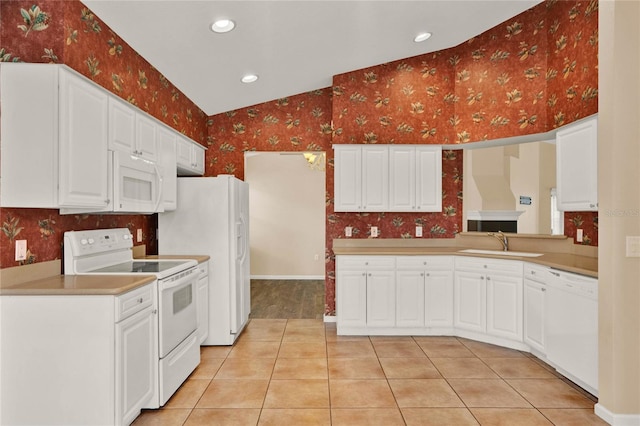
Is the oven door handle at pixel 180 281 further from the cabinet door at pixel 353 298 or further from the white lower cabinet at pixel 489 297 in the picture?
the white lower cabinet at pixel 489 297

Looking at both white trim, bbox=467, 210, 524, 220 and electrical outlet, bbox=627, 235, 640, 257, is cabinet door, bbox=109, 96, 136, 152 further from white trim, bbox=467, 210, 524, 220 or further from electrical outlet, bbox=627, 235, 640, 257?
white trim, bbox=467, 210, 524, 220

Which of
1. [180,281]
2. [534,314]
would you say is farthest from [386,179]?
[180,281]

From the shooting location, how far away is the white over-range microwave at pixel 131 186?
2.56 m

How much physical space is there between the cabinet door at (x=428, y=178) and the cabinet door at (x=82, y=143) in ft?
10.5

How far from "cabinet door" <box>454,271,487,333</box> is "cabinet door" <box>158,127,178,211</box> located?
3005 mm

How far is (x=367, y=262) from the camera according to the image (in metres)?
4.18

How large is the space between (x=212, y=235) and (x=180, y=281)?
1.02 meters

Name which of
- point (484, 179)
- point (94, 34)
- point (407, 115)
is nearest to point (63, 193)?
point (94, 34)

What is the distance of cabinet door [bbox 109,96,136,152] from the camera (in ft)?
8.43

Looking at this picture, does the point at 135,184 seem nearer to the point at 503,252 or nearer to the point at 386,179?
the point at 386,179

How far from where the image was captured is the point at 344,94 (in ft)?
15.3

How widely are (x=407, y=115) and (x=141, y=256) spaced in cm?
333

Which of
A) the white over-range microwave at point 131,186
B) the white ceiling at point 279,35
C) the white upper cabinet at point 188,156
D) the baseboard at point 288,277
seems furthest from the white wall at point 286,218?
the white over-range microwave at point 131,186

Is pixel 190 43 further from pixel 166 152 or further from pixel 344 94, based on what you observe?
pixel 344 94
